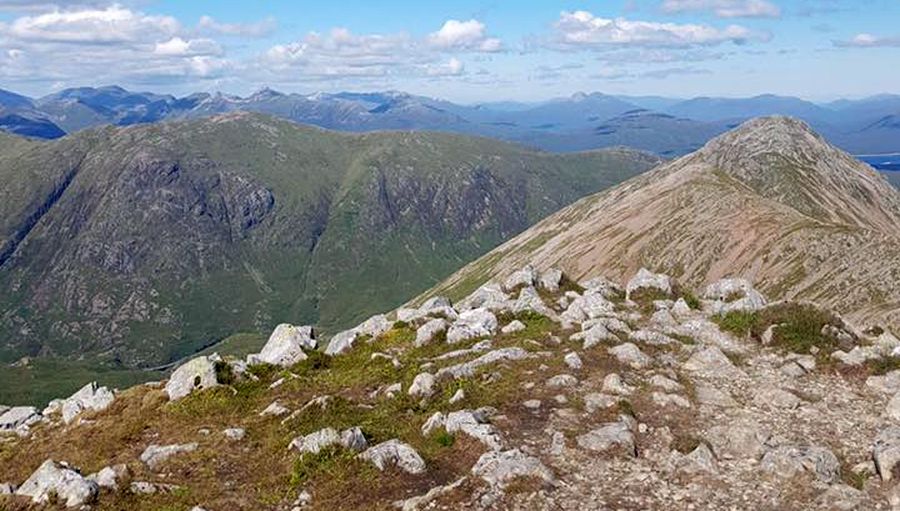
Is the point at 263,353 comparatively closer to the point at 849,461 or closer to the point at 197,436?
the point at 197,436

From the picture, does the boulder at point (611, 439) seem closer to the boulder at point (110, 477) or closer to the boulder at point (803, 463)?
the boulder at point (803, 463)

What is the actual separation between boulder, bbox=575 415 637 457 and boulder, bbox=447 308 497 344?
14.1 meters

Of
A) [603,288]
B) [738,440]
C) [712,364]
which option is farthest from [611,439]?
[603,288]

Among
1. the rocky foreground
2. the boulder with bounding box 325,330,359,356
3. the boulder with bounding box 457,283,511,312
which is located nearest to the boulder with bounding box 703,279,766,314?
the rocky foreground

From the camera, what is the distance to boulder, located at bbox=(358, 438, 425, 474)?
91.6ft

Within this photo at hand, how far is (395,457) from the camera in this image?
28.3 meters

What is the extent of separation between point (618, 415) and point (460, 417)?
6965mm

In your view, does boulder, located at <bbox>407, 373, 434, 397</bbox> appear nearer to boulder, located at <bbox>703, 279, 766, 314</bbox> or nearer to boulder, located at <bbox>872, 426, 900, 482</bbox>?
boulder, located at <bbox>872, 426, 900, 482</bbox>

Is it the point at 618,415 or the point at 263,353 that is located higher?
the point at 618,415

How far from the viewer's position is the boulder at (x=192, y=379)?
3753 cm

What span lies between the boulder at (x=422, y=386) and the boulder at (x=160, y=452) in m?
10.3

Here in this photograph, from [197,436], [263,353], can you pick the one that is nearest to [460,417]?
[197,436]

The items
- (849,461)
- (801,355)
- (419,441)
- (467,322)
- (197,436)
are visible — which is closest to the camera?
(849,461)

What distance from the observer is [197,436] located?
107ft
